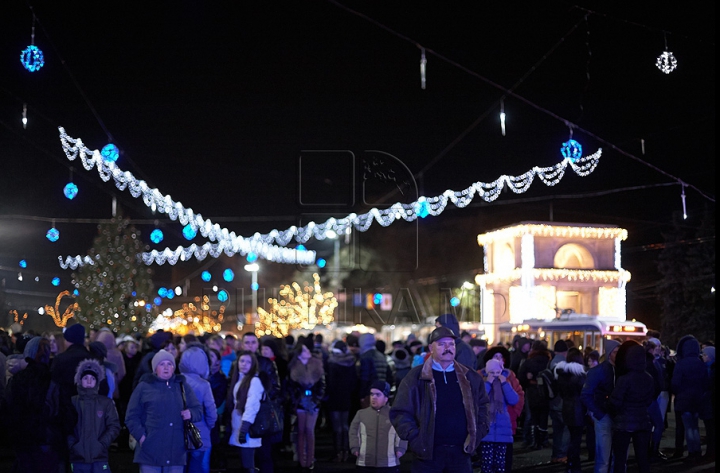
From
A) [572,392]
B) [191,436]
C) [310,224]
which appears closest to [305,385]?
[572,392]

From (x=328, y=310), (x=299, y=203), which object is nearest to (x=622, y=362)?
(x=299, y=203)

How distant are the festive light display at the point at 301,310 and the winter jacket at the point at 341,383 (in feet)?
141

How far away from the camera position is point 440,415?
7289mm

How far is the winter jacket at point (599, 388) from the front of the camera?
10.7 metres

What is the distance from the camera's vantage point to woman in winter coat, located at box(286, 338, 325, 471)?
12812 mm

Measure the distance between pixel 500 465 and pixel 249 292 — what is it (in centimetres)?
8520

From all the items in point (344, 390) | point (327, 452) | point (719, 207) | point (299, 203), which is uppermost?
point (299, 203)

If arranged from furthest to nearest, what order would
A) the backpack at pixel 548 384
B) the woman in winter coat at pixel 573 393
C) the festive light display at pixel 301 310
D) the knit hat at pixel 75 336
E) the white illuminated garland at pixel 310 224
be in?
the festive light display at pixel 301 310 < the white illuminated garland at pixel 310 224 < the backpack at pixel 548 384 < the woman in winter coat at pixel 573 393 < the knit hat at pixel 75 336

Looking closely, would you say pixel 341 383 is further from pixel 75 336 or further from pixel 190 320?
pixel 190 320

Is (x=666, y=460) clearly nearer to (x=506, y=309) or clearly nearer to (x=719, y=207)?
(x=719, y=207)

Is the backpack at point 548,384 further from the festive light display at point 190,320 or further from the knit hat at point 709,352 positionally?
the festive light display at point 190,320

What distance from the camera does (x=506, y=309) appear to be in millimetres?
46781

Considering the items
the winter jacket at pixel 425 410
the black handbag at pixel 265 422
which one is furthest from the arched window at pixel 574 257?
the winter jacket at pixel 425 410

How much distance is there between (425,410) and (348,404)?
301 inches
